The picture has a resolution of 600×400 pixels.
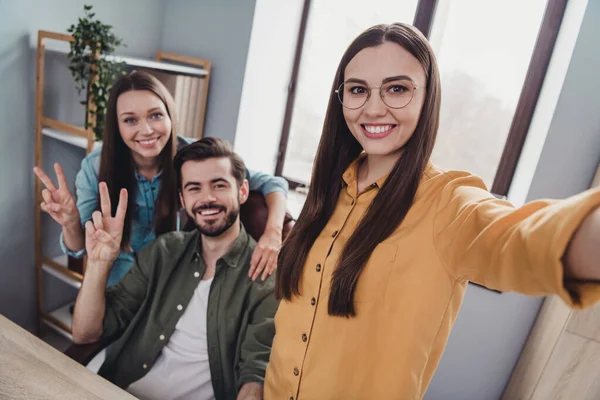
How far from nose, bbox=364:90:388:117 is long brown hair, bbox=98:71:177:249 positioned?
3.44ft

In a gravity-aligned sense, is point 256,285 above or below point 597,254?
below

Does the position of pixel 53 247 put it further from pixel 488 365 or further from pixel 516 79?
pixel 516 79

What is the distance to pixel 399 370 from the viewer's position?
80 centimetres

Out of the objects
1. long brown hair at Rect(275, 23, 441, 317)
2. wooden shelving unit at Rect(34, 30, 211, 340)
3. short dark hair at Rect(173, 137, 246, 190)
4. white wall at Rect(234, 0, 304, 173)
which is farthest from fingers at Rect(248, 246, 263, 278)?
white wall at Rect(234, 0, 304, 173)

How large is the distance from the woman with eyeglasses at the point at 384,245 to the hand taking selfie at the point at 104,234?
631mm

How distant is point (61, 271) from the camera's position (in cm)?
206

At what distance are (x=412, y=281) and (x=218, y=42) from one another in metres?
2.04

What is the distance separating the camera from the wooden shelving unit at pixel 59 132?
5.97 feet

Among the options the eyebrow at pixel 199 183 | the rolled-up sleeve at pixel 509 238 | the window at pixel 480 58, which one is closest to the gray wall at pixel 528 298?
the window at pixel 480 58

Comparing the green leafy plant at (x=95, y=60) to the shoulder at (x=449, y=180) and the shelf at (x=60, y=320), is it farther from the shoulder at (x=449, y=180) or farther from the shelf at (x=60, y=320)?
the shoulder at (x=449, y=180)

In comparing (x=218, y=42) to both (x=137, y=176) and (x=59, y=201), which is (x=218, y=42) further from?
(x=59, y=201)

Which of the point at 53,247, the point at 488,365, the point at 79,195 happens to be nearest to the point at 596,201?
the point at 79,195

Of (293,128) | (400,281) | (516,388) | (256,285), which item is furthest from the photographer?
(293,128)

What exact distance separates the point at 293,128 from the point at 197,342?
1.68 m
